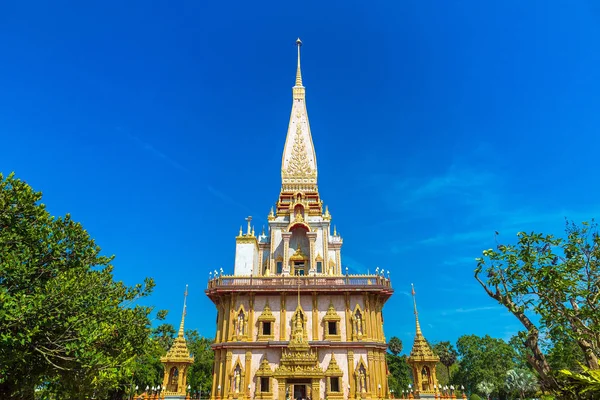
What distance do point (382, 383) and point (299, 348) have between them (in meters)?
7.01

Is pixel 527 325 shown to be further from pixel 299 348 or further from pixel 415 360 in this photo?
pixel 415 360

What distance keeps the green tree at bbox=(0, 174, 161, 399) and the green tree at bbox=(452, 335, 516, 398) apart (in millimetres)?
44178

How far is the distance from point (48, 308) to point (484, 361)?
163 feet

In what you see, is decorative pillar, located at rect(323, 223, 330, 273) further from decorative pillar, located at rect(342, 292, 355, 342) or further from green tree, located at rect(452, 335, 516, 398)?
green tree, located at rect(452, 335, 516, 398)

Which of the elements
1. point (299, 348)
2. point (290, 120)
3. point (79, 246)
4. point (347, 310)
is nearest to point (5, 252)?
point (79, 246)

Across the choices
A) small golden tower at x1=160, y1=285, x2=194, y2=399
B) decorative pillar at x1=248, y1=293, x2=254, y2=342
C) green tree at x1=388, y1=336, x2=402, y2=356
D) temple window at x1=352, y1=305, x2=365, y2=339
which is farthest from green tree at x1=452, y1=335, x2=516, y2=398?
small golden tower at x1=160, y1=285, x2=194, y2=399

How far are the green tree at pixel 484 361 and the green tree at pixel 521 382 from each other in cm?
226

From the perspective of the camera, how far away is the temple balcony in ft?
94.2

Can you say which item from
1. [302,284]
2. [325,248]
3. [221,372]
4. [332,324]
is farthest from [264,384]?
[325,248]

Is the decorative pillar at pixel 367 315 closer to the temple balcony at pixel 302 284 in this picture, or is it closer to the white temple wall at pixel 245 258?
the temple balcony at pixel 302 284

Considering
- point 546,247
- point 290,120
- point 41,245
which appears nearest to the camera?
point 546,247

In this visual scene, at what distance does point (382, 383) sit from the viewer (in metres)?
26.9

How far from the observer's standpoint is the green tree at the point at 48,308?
13.1 meters

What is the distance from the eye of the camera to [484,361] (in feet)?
161
